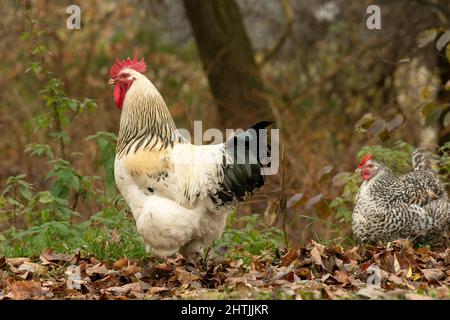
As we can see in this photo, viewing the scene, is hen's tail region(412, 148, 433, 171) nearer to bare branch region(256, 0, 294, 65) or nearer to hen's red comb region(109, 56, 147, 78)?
hen's red comb region(109, 56, 147, 78)

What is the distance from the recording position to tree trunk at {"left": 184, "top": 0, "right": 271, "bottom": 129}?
11156mm

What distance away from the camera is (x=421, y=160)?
723cm

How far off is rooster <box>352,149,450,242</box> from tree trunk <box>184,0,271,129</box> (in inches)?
177

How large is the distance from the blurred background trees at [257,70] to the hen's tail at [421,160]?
1.13 meters

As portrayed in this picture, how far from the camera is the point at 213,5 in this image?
36.6 feet

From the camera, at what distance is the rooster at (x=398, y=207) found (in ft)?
21.1

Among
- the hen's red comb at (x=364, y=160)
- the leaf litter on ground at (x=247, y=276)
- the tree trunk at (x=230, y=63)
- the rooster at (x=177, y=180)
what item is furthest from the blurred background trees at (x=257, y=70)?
the rooster at (x=177, y=180)

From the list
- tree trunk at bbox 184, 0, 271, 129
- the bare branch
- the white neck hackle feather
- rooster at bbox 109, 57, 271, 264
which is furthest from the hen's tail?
the bare branch

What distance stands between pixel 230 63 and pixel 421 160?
4.61 m

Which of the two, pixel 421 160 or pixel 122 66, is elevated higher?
pixel 122 66

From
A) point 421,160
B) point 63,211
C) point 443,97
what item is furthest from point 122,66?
point 443,97

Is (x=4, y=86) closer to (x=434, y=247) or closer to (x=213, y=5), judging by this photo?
(x=213, y=5)

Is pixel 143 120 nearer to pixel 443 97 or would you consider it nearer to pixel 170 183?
pixel 170 183
